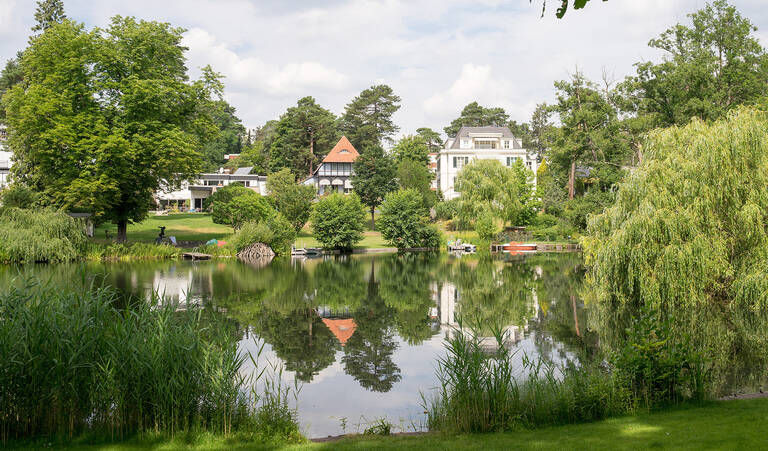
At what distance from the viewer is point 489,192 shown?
168 ft

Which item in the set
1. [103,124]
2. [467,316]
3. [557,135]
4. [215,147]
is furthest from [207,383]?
[215,147]

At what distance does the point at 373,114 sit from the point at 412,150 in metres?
22.1

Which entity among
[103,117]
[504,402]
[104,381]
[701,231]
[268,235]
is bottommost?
[504,402]

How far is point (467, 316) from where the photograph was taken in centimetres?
1817

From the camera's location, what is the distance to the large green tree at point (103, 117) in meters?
36.2

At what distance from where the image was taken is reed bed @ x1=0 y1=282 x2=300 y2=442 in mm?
7078

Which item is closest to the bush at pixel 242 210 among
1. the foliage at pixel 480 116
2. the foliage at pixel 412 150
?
the foliage at pixel 412 150

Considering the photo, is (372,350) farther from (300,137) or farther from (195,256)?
(300,137)

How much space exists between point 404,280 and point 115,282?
13272 mm

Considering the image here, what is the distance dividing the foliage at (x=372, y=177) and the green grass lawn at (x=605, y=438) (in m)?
52.7

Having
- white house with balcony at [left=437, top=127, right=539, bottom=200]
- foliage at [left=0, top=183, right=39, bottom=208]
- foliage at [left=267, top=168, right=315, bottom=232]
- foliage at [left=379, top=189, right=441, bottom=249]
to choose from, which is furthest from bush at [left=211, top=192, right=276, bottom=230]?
white house with balcony at [left=437, top=127, right=539, bottom=200]

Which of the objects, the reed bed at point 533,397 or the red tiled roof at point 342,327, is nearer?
the reed bed at point 533,397

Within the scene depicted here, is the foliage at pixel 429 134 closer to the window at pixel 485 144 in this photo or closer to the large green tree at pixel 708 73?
the window at pixel 485 144

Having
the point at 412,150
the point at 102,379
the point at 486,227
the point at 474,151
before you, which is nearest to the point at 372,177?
the point at 412,150
